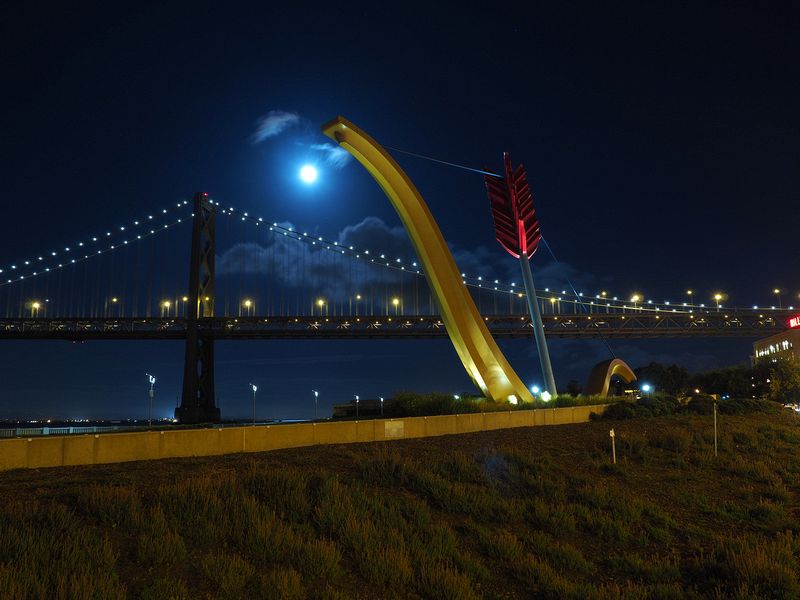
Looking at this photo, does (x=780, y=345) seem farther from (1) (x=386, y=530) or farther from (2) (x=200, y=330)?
(1) (x=386, y=530)

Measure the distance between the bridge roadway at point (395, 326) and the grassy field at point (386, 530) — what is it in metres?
38.7

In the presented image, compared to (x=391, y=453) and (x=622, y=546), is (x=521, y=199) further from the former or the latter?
(x=622, y=546)

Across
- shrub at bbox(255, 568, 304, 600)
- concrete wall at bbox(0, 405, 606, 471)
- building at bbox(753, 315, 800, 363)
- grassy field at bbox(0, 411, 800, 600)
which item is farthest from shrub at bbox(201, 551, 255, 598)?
building at bbox(753, 315, 800, 363)

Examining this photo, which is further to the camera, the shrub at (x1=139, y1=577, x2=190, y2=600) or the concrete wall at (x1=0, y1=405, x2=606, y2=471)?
the concrete wall at (x1=0, y1=405, x2=606, y2=471)

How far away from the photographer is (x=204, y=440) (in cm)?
937

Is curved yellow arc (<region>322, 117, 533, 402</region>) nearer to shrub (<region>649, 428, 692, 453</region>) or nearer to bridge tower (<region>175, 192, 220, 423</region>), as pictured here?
shrub (<region>649, 428, 692, 453</region>)

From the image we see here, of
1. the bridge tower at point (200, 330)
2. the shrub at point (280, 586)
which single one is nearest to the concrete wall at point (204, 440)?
the shrub at point (280, 586)

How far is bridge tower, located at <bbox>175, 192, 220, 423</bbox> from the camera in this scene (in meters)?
41.4

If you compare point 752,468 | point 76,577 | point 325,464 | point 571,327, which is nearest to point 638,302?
point 571,327

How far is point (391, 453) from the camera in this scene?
940cm

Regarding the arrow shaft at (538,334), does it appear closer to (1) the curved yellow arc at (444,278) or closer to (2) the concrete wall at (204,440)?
(1) the curved yellow arc at (444,278)

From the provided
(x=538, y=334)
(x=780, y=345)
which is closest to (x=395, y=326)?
(x=538, y=334)

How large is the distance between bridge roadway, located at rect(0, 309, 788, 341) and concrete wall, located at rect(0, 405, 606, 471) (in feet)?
114

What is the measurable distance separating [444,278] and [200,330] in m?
30.5
